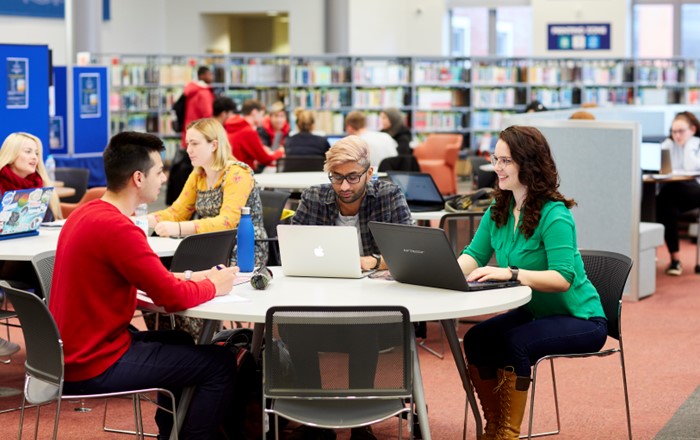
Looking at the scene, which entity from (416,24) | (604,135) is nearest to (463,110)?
(416,24)

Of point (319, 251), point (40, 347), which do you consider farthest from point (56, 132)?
point (40, 347)

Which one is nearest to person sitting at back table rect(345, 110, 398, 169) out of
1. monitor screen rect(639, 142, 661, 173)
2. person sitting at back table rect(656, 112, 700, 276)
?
monitor screen rect(639, 142, 661, 173)

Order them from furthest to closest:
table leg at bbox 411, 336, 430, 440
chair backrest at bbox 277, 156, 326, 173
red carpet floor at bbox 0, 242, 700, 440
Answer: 1. chair backrest at bbox 277, 156, 326, 173
2. red carpet floor at bbox 0, 242, 700, 440
3. table leg at bbox 411, 336, 430, 440

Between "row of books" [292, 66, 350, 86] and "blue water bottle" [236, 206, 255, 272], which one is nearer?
"blue water bottle" [236, 206, 255, 272]

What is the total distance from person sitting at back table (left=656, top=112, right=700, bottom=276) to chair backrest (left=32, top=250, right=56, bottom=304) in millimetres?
5874

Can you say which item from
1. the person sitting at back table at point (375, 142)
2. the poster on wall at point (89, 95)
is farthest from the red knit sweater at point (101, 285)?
the poster on wall at point (89, 95)

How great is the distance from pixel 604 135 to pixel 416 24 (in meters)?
12.1

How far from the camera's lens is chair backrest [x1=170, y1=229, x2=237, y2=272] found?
165 inches

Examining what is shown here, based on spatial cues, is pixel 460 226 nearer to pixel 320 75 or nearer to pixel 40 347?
pixel 40 347

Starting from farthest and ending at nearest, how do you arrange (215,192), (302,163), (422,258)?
(302,163) < (215,192) < (422,258)

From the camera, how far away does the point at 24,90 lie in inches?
335

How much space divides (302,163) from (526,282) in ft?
17.4

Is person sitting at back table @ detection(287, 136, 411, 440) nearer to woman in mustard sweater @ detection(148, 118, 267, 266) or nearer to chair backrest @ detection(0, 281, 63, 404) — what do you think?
woman in mustard sweater @ detection(148, 118, 267, 266)

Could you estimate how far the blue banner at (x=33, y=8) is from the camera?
14.4 metres
